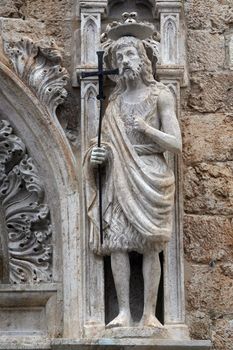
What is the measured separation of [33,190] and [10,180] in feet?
0.47

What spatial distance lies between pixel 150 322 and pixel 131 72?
1276 millimetres

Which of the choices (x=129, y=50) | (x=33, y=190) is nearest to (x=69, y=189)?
(x=33, y=190)

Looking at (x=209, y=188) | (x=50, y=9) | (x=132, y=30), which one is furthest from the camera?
(x=50, y=9)

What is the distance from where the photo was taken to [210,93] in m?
8.89

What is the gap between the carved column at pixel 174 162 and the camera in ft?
27.6

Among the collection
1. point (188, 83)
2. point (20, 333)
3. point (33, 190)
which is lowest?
point (20, 333)

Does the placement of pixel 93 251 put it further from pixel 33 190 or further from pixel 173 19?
pixel 173 19

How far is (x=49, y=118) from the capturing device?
8.69 m

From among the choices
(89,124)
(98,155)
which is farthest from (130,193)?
(89,124)

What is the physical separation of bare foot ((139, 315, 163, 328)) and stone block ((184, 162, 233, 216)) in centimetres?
66

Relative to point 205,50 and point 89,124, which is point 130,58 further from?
point 205,50

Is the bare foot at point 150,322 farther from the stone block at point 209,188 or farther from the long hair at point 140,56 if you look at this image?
the long hair at point 140,56

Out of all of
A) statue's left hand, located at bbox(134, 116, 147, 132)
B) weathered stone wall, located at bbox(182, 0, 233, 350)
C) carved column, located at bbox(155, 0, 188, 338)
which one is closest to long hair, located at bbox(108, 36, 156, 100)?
carved column, located at bbox(155, 0, 188, 338)

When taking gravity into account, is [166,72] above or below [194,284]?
above
